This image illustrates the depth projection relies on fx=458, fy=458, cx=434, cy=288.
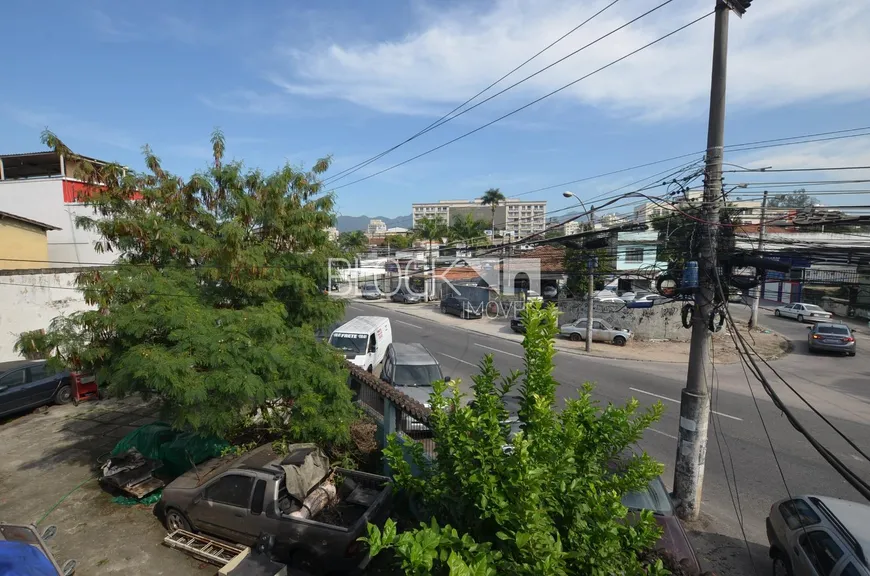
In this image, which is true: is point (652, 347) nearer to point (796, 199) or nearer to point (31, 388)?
point (796, 199)

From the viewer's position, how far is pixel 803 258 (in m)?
6.73

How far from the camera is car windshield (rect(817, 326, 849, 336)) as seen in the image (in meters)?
19.2

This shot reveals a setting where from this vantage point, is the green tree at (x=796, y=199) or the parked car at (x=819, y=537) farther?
the green tree at (x=796, y=199)

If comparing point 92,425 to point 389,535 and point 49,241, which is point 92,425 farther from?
point 49,241

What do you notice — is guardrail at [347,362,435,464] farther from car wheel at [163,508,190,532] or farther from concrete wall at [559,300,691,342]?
concrete wall at [559,300,691,342]

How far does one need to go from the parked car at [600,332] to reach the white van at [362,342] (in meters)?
11.1

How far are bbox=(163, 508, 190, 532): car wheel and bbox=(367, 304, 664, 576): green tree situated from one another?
4.72 meters

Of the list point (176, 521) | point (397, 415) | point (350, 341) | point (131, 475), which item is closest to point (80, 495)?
point (131, 475)

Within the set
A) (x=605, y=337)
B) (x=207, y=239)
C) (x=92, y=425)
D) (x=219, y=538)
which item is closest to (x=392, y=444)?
(x=219, y=538)

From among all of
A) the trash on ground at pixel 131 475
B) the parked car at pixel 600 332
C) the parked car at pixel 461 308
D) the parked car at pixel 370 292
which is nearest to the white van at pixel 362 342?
the trash on ground at pixel 131 475

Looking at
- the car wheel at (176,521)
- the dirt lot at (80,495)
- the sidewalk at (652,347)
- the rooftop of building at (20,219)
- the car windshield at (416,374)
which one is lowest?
the sidewalk at (652,347)

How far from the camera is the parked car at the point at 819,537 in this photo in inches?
181

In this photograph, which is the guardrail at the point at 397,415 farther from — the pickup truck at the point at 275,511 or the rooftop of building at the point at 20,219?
the rooftop of building at the point at 20,219

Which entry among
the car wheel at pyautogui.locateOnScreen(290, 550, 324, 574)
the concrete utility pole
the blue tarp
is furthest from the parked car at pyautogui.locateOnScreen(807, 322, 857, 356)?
the blue tarp
